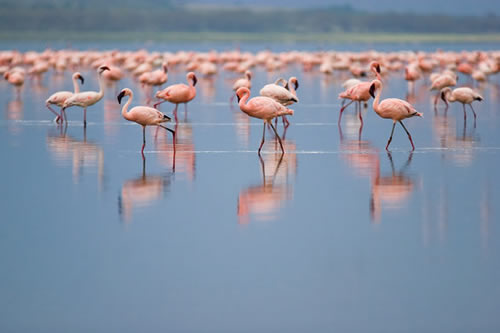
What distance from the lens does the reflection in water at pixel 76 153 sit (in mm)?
14258

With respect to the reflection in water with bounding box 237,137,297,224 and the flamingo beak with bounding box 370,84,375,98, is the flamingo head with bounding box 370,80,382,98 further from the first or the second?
the reflection in water with bounding box 237,137,297,224

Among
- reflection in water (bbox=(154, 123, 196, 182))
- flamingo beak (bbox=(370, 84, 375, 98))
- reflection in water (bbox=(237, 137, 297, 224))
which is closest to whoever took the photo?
reflection in water (bbox=(237, 137, 297, 224))

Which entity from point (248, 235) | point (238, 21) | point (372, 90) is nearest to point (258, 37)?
point (238, 21)

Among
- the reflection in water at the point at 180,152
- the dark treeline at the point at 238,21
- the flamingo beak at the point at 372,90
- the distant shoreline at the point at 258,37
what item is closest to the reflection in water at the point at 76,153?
the reflection in water at the point at 180,152

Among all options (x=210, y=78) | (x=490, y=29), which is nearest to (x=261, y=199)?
(x=210, y=78)

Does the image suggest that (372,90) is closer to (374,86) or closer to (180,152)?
(374,86)

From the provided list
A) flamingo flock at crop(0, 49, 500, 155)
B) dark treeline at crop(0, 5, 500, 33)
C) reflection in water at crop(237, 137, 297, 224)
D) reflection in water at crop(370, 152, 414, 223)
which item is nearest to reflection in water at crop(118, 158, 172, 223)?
reflection in water at crop(237, 137, 297, 224)

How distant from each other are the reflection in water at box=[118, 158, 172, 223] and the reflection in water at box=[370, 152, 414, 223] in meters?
2.60

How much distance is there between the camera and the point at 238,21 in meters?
173

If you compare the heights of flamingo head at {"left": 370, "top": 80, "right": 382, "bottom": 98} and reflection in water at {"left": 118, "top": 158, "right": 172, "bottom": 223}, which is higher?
flamingo head at {"left": 370, "top": 80, "right": 382, "bottom": 98}

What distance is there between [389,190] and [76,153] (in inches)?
222

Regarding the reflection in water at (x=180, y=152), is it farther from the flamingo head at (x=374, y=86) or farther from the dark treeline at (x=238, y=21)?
the dark treeline at (x=238, y=21)

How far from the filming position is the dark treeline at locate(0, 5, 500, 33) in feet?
529

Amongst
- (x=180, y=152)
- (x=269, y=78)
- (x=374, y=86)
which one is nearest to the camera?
(x=180, y=152)
